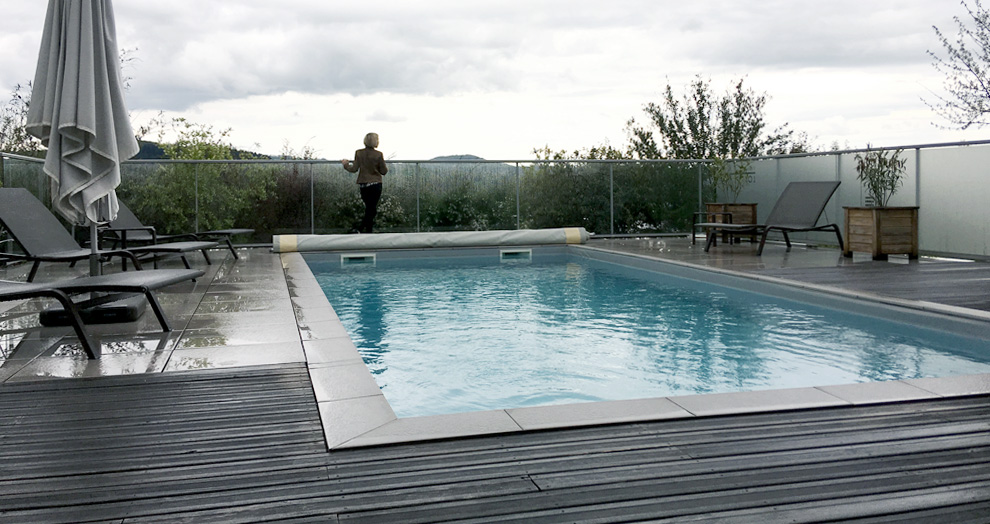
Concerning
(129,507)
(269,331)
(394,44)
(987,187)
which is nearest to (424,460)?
(129,507)

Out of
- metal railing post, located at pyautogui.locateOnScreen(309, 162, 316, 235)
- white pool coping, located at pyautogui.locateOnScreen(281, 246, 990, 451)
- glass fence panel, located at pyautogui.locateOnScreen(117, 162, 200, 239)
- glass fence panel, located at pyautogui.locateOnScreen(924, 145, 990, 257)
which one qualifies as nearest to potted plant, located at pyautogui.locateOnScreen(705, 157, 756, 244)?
glass fence panel, located at pyautogui.locateOnScreen(924, 145, 990, 257)

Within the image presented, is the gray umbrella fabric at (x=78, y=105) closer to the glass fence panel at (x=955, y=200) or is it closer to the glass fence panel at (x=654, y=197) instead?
the glass fence panel at (x=955, y=200)

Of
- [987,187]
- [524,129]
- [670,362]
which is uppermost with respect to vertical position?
[524,129]

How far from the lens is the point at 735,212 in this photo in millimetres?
11172

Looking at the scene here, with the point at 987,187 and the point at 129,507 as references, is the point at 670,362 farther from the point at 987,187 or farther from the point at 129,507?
the point at 987,187

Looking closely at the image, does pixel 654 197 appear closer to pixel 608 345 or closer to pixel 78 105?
pixel 608 345

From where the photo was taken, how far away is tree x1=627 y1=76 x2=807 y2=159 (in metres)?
25.2

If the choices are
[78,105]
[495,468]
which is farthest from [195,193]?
[495,468]

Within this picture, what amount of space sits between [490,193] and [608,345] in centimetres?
779

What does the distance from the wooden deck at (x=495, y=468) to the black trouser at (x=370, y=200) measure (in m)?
8.66

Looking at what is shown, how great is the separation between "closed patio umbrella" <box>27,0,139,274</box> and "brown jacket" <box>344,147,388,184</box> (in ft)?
21.8

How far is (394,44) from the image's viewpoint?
13.4 m

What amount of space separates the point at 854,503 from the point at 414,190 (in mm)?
10531

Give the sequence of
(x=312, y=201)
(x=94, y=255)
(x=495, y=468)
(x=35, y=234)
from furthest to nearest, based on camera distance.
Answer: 1. (x=312, y=201)
2. (x=35, y=234)
3. (x=94, y=255)
4. (x=495, y=468)
